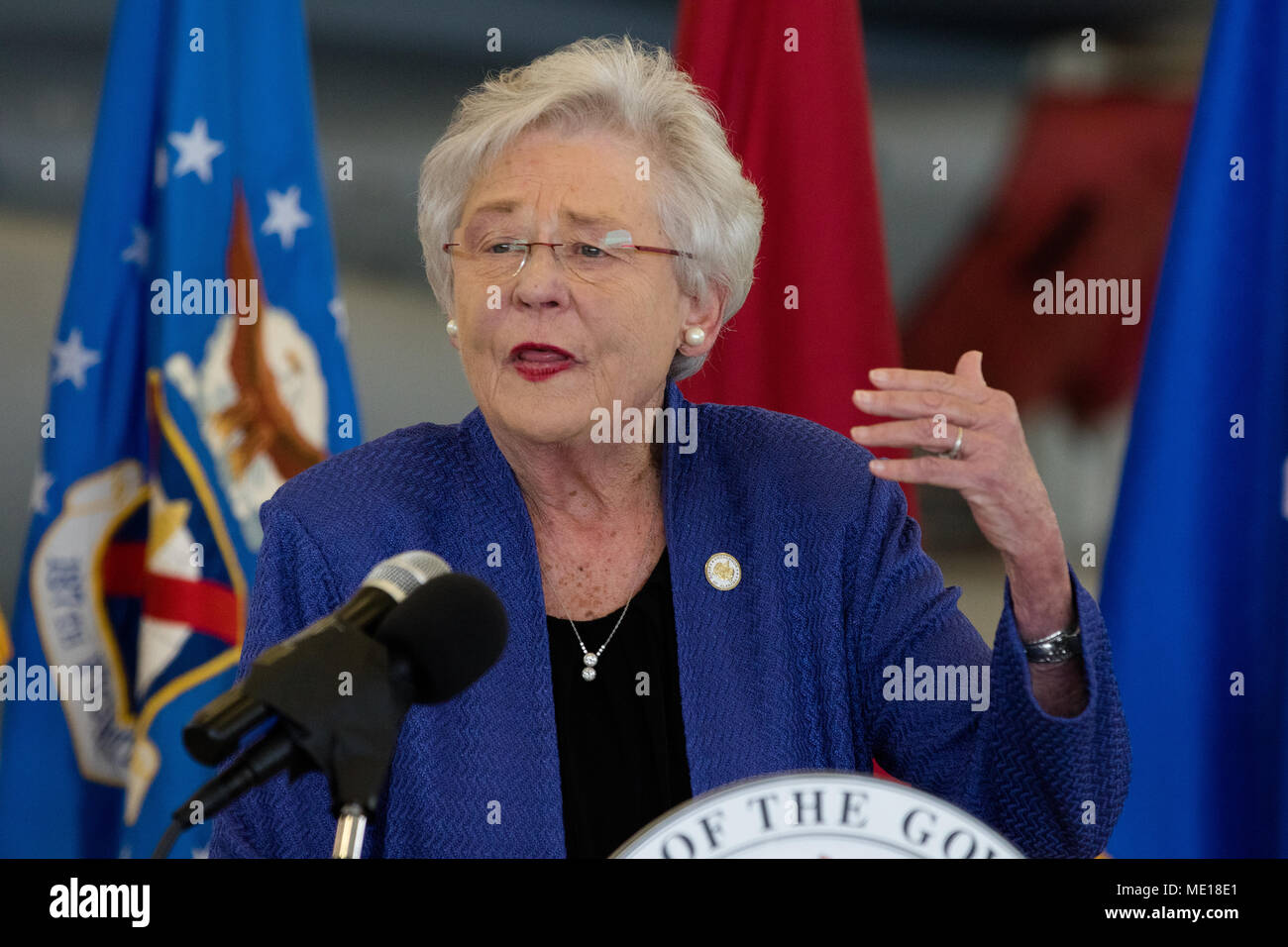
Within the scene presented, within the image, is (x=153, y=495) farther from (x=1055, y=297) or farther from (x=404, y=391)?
(x=1055, y=297)

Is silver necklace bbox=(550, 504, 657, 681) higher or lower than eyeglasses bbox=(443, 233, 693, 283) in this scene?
lower

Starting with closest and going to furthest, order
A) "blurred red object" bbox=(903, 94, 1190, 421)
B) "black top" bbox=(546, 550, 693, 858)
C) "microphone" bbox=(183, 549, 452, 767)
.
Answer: "microphone" bbox=(183, 549, 452, 767) → "black top" bbox=(546, 550, 693, 858) → "blurred red object" bbox=(903, 94, 1190, 421)

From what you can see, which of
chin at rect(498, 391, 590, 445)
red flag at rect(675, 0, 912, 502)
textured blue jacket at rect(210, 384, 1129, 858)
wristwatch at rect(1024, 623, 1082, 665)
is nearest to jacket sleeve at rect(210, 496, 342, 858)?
textured blue jacket at rect(210, 384, 1129, 858)

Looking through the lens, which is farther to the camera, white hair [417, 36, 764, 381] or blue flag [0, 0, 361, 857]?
blue flag [0, 0, 361, 857]

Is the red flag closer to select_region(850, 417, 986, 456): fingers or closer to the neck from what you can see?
the neck

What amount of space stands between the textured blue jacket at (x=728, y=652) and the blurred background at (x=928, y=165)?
105 centimetres

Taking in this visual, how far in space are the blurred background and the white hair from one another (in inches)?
40.1

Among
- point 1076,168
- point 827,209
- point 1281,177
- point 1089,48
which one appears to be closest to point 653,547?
point 827,209

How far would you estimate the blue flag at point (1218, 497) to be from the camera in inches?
77.1

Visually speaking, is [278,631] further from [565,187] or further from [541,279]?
[565,187]

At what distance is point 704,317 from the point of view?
1.67m

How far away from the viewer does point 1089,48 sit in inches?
98.6

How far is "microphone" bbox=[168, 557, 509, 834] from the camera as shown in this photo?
30.4 inches
